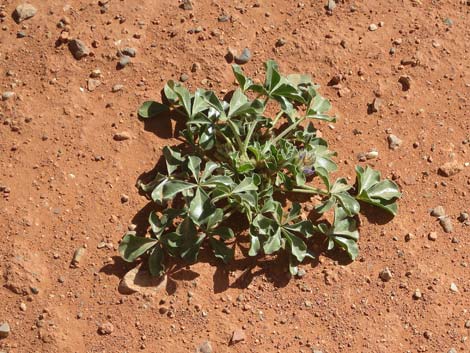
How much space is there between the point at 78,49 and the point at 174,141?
1.03m

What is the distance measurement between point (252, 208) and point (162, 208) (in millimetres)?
625

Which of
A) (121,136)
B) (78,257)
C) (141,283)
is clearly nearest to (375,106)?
(121,136)

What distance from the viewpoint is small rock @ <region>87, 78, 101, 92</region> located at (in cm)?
489

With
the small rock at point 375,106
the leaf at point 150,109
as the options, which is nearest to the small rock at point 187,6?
the leaf at point 150,109

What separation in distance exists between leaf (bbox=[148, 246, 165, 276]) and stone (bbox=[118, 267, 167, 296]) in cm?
8

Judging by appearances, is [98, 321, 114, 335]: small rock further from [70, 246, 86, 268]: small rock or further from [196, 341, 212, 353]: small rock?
[196, 341, 212, 353]: small rock

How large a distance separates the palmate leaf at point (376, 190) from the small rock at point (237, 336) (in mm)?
1175

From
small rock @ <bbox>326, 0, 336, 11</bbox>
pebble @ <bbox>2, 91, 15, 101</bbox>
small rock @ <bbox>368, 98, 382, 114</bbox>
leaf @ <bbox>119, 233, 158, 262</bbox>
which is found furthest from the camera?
small rock @ <bbox>326, 0, 336, 11</bbox>

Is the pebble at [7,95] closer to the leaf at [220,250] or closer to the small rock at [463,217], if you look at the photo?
the leaf at [220,250]

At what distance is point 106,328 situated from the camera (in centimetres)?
417

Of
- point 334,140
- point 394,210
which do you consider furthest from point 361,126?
point 394,210

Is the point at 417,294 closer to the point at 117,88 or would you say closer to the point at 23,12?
the point at 117,88

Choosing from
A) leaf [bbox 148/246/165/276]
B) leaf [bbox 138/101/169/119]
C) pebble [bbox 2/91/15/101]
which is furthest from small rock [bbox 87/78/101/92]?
leaf [bbox 148/246/165/276]

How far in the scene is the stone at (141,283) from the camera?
4258 millimetres
